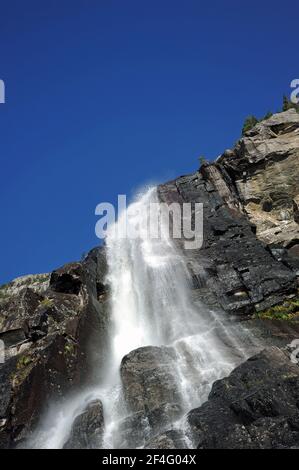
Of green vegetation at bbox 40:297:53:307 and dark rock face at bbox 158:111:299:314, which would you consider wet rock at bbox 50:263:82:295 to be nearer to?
green vegetation at bbox 40:297:53:307

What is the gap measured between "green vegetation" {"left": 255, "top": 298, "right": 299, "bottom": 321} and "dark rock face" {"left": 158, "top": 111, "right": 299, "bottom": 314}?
511 mm

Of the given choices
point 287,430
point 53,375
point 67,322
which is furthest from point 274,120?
point 287,430

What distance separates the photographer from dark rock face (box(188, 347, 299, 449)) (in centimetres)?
1577

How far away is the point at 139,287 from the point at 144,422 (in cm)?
1724

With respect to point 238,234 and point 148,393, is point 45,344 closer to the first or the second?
point 148,393

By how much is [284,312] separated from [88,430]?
1501 cm

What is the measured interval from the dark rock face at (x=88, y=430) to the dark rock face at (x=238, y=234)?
1265 centimetres

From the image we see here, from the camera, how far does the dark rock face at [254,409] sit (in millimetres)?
15770

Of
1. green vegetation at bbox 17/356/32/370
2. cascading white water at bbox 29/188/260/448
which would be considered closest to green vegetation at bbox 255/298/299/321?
cascading white water at bbox 29/188/260/448

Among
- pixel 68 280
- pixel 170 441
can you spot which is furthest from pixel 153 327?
pixel 170 441

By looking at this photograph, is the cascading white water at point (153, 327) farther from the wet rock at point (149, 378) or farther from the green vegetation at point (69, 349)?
the green vegetation at point (69, 349)

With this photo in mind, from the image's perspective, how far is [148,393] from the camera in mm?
22156

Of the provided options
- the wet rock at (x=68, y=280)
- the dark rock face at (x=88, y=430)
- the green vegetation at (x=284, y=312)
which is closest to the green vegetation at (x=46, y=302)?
the wet rock at (x=68, y=280)

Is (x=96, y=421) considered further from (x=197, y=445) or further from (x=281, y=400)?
(x=281, y=400)
